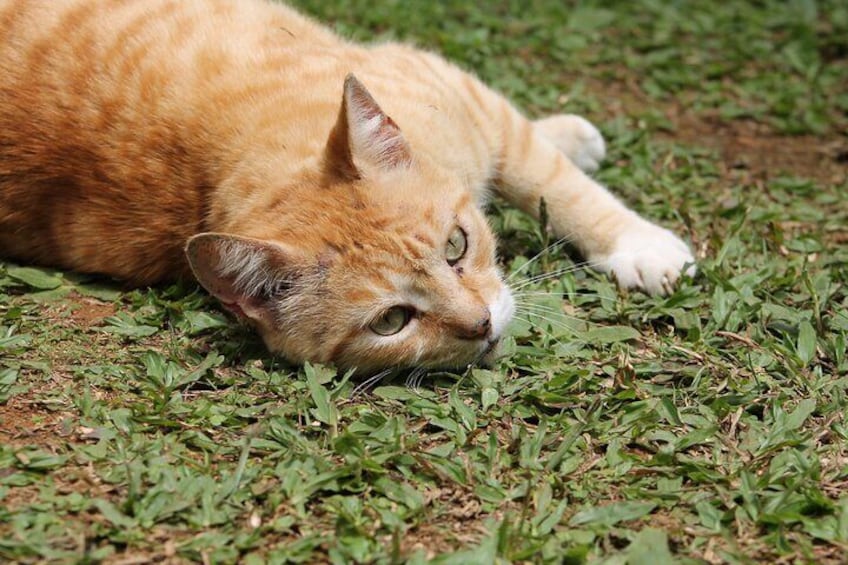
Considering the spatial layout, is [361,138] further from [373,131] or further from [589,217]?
[589,217]

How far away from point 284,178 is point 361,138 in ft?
1.03

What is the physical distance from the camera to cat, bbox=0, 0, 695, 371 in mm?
3064

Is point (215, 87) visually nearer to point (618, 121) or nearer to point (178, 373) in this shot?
point (178, 373)

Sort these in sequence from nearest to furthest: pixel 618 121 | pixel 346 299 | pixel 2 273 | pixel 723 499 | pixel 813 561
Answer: pixel 813 561, pixel 723 499, pixel 346 299, pixel 2 273, pixel 618 121

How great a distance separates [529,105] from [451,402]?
247 cm

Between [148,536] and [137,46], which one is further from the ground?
[137,46]

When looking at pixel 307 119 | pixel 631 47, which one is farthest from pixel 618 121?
pixel 307 119

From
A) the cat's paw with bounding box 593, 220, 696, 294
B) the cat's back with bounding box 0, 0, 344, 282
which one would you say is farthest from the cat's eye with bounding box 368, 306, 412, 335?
the cat's paw with bounding box 593, 220, 696, 294

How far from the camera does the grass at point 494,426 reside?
255 cm

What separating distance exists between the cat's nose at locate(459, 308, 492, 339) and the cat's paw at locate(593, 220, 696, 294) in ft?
2.85

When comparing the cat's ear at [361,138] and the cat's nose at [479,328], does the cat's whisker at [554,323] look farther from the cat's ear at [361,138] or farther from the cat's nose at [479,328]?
the cat's ear at [361,138]

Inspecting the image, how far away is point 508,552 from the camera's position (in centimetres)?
249

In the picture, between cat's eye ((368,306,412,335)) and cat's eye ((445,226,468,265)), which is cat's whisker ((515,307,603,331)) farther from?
cat's eye ((368,306,412,335))

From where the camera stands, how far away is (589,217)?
12.9 ft
